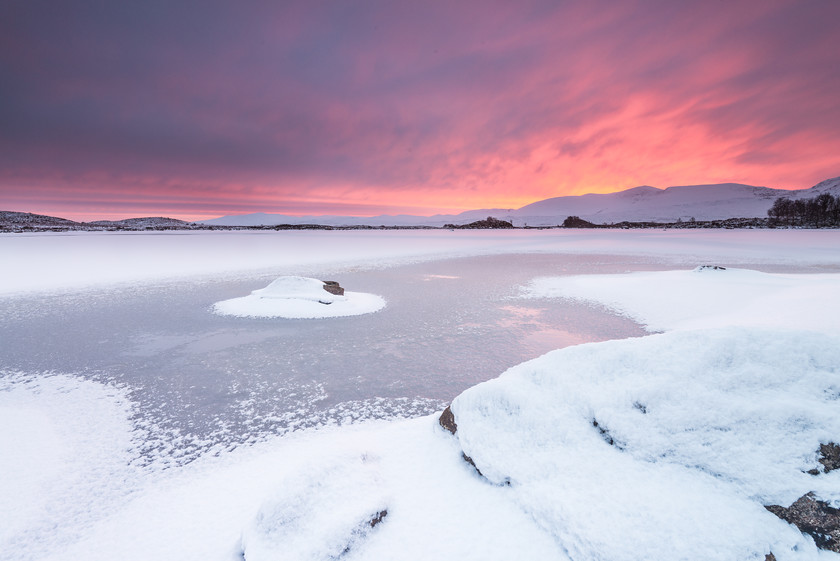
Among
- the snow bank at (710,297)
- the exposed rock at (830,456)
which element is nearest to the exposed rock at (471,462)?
the exposed rock at (830,456)

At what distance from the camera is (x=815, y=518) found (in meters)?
2.11

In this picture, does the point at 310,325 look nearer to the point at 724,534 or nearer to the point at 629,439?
the point at 629,439

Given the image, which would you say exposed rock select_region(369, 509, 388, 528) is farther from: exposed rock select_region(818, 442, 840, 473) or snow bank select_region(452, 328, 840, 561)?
exposed rock select_region(818, 442, 840, 473)

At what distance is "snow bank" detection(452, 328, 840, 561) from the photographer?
2.21 metres

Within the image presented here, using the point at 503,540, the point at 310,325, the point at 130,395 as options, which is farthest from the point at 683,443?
the point at 310,325

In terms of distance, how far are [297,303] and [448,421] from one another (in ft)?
26.3

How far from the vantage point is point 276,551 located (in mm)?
2482

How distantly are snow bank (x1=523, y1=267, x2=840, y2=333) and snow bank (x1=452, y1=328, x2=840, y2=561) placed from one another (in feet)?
12.3

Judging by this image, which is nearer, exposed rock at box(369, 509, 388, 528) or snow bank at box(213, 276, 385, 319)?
exposed rock at box(369, 509, 388, 528)

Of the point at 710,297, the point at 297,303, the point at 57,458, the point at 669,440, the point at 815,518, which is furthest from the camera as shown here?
the point at 297,303

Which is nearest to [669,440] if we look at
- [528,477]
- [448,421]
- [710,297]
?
[528,477]

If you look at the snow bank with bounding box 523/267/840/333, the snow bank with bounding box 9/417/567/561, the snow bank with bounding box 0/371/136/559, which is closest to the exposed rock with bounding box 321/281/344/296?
the snow bank with bounding box 523/267/840/333

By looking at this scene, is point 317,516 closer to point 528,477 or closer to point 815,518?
point 528,477

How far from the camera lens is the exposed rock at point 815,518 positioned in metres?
2.04
